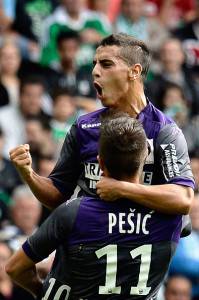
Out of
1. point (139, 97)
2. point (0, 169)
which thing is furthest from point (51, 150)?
point (139, 97)

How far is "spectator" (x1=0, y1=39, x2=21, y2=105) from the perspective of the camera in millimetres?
10438

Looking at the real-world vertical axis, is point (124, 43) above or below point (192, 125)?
above

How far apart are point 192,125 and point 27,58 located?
1902 millimetres

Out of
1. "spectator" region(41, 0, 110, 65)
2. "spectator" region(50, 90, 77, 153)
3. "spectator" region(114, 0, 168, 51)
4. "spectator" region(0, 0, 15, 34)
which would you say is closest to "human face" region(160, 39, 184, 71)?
"spectator" region(114, 0, 168, 51)

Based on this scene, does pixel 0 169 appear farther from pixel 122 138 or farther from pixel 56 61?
pixel 122 138

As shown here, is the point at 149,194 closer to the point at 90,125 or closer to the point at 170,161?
the point at 170,161

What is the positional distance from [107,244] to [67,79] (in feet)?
20.8

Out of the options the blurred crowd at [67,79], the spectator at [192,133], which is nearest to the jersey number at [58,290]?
the blurred crowd at [67,79]

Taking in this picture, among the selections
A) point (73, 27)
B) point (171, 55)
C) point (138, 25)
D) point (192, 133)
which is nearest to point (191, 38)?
point (138, 25)

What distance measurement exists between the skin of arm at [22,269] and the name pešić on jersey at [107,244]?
0.14 ft

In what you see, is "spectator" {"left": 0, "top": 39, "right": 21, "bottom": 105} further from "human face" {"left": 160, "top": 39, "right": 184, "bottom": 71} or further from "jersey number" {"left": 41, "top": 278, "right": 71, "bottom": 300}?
"jersey number" {"left": 41, "top": 278, "right": 71, "bottom": 300}

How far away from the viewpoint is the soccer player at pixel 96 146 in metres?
4.95

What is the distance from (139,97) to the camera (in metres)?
5.28

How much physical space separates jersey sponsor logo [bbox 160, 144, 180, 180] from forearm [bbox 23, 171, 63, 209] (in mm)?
674
